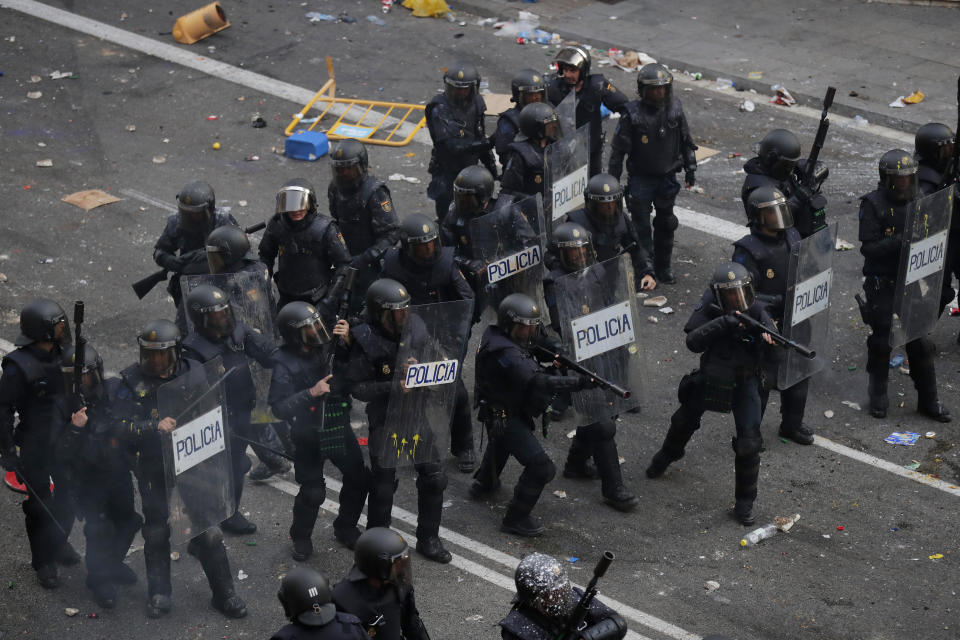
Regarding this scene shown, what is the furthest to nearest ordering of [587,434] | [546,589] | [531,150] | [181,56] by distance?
[181,56] < [531,150] < [587,434] < [546,589]

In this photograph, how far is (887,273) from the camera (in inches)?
369

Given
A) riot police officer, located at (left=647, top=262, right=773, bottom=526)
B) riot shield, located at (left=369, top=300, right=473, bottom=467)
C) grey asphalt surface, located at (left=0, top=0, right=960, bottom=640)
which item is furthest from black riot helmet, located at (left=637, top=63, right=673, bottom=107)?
riot shield, located at (left=369, top=300, right=473, bottom=467)

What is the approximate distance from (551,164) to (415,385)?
3.39m

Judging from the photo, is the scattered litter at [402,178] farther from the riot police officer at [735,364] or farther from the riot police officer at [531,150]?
the riot police officer at [735,364]

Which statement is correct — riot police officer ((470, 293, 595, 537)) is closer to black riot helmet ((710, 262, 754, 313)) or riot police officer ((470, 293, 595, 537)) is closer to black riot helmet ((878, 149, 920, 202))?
black riot helmet ((710, 262, 754, 313))

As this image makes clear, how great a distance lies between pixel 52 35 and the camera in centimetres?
1716

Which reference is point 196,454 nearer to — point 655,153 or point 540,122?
point 540,122

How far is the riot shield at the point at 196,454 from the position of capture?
6.88 metres

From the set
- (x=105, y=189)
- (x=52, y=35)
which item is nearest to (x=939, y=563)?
(x=105, y=189)

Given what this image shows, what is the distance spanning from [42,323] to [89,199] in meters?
6.07

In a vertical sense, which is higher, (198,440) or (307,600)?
(307,600)

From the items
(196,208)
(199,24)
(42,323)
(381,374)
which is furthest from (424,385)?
(199,24)

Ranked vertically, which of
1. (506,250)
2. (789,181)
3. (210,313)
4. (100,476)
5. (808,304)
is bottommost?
(100,476)

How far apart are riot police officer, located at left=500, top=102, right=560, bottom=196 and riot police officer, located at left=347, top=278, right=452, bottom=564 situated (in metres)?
3.06
